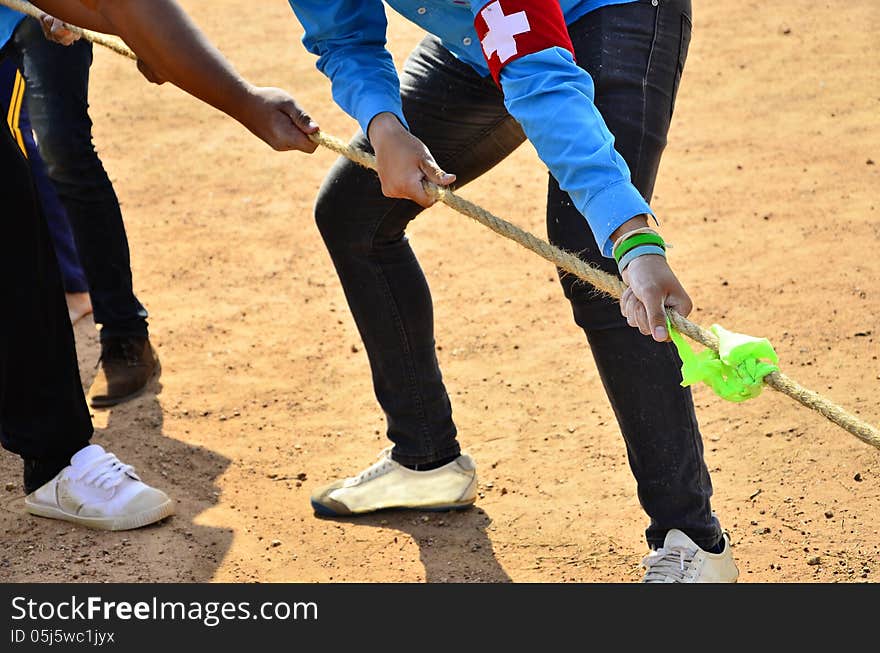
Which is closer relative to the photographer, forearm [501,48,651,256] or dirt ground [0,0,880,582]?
forearm [501,48,651,256]

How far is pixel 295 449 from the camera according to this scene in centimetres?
353

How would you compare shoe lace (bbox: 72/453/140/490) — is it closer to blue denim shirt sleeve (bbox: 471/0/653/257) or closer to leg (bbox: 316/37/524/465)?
leg (bbox: 316/37/524/465)

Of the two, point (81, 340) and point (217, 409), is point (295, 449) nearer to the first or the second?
point (217, 409)

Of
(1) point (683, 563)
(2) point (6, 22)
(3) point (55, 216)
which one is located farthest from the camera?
(3) point (55, 216)

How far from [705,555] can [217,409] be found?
5.86 ft

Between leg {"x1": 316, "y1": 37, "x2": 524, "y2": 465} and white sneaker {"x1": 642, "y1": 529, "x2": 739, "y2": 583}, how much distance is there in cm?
76

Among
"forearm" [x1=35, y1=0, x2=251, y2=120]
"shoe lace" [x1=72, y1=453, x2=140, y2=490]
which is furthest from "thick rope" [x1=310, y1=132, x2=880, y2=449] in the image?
"shoe lace" [x1=72, y1=453, x2=140, y2=490]

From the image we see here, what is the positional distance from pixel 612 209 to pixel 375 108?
75 centimetres

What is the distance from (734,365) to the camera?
6.25ft

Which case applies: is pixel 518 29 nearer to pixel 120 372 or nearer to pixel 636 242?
pixel 636 242

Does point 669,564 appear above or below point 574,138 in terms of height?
below

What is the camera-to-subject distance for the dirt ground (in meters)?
2.95

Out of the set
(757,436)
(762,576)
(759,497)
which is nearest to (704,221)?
(757,436)

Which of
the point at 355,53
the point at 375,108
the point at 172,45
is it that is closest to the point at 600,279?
the point at 375,108
